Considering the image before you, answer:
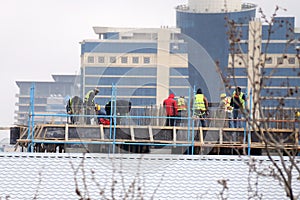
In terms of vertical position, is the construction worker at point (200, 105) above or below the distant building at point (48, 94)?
below

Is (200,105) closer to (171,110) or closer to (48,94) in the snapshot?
(171,110)

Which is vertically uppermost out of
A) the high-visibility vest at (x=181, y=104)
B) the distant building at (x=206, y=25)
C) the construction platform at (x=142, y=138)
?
the distant building at (x=206, y=25)

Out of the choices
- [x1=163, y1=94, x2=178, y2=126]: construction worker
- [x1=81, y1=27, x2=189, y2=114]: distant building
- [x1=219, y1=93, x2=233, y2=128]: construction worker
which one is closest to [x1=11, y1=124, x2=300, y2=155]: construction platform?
[x1=163, y1=94, x2=178, y2=126]: construction worker

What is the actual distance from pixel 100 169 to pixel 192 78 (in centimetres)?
11498

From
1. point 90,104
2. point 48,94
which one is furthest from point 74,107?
point 48,94

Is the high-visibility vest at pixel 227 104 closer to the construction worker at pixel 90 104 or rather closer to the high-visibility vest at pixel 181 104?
the high-visibility vest at pixel 181 104

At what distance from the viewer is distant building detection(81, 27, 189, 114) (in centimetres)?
12662

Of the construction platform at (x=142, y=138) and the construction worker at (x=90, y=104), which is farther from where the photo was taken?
the construction worker at (x=90, y=104)

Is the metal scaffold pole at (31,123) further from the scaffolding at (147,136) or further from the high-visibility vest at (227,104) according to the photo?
the high-visibility vest at (227,104)

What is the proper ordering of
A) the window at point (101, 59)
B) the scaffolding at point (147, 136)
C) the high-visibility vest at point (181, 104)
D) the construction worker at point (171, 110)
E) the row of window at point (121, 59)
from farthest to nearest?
the window at point (101, 59), the row of window at point (121, 59), the high-visibility vest at point (181, 104), the construction worker at point (171, 110), the scaffolding at point (147, 136)

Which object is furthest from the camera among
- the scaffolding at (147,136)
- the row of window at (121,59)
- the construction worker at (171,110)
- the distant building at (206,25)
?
the distant building at (206,25)

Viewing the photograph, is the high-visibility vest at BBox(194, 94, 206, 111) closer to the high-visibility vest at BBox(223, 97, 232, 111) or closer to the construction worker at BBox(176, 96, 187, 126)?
the construction worker at BBox(176, 96, 187, 126)

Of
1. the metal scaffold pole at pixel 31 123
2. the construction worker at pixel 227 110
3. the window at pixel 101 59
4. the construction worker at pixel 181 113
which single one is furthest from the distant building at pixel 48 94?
the metal scaffold pole at pixel 31 123

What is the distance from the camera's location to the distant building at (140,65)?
127 metres
